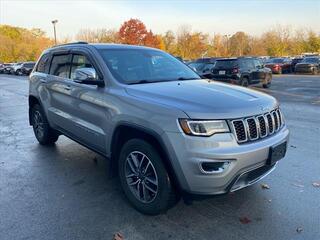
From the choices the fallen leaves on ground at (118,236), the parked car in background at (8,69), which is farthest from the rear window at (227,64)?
the parked car in background at (8,69)

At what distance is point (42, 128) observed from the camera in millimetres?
6438

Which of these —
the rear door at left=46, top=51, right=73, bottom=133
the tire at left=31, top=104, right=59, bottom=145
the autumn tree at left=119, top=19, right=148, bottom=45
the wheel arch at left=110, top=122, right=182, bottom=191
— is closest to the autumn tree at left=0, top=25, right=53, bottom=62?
the autumn tree at left=119, top=19, right=148, bottom=45

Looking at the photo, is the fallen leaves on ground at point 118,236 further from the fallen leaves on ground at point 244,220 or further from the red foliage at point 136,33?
the red foliage at point 136,33

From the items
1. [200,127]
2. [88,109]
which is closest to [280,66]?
[88,109]

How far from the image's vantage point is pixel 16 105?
516 inches

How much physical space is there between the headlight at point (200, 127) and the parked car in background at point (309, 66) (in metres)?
31.1

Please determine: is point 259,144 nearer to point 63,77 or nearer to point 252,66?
point 63,77

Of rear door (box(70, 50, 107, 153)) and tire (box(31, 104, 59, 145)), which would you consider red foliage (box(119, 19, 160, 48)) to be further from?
rear door (box(70, 50, 107, 153))

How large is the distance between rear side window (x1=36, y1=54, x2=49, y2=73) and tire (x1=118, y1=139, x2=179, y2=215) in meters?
3.02

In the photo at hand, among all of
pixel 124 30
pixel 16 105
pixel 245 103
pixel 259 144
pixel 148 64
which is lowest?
pixel 16 105

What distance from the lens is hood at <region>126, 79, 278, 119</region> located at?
3.21 metres

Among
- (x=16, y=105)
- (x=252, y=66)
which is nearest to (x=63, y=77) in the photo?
(x=16, y=105)

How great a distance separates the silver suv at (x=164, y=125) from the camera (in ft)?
10.3

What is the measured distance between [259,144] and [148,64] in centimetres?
205
